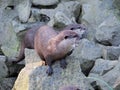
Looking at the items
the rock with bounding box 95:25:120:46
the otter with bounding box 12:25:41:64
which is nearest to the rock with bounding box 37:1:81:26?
the otter with bounding box 12:25:41:64

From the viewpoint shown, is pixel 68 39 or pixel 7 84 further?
pixel 7 84

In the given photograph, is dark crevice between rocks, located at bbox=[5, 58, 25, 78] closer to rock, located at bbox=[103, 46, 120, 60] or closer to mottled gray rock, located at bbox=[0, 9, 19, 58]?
mottled gray rock, located at bbox=[0, 9, 19, 58]

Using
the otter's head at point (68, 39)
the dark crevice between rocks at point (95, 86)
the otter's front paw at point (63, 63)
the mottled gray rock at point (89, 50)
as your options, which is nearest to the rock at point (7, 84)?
the mottled gray rock at point (89, 50)

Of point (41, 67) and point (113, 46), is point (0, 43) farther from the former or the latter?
point (41, 67)

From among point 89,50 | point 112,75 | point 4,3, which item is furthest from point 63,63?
point 4,3

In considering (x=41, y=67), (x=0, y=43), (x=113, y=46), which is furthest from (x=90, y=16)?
(x=41, y=67)

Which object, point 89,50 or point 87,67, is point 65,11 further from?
point 87,67

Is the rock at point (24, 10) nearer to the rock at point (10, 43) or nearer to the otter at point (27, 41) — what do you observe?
the rock at point (10, 43)

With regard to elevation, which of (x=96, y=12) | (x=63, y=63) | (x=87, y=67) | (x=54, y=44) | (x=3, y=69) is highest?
(x=54, y=44)
